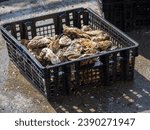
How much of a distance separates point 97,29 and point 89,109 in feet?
4.31

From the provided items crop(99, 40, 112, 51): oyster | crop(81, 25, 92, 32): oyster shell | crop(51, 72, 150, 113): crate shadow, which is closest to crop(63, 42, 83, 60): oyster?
crop(99, 40, 112, 51): oyster

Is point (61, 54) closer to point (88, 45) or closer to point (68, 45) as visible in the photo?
point (68, 45)

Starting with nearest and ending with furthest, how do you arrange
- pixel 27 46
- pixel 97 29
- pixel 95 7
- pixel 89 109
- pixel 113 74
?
pixel 89 109 → pixel 113 74 → pixel 27 46 → pixel 97 29 → pixel 95 7

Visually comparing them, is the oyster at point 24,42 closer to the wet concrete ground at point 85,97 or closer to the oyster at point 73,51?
the wet concrete ground at point 85,97

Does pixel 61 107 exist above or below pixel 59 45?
below

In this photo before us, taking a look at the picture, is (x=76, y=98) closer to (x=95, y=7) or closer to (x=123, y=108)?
(x=123, y=108)

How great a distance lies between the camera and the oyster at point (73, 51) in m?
4.44

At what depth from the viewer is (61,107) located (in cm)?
428

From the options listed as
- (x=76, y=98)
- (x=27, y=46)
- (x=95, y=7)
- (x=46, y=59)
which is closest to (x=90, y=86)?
(x=76, y=98)

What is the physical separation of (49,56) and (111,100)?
0.74 metres

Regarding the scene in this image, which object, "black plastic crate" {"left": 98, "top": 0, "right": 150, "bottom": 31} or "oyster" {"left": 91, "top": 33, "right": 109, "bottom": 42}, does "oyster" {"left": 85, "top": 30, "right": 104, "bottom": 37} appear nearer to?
"oyster" {"left": 91, "top": 33, "right": 109, "bottom": 42}

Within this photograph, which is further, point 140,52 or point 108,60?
point 140,52

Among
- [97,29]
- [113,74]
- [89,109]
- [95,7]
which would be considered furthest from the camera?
[95,7]

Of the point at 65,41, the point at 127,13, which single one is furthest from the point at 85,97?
the point at 127,13
